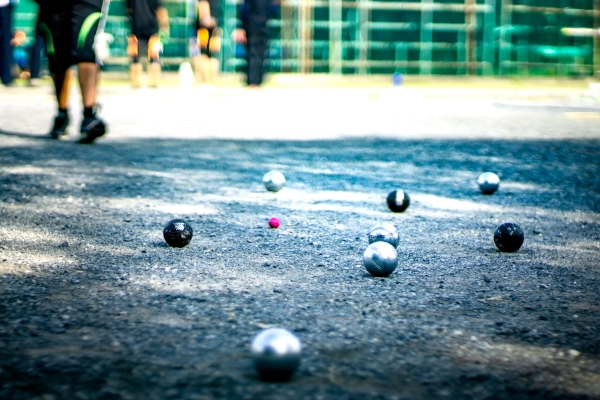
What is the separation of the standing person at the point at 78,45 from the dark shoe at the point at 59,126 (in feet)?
0.86

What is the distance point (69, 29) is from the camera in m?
7.48

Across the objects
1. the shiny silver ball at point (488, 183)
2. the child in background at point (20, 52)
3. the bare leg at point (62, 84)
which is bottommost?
the shiny silver ball at point (488, 183)

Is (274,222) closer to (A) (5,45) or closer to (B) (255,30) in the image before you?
(B) (255,30)

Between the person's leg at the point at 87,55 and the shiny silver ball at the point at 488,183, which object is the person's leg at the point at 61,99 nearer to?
the person's leg at the point at 87,55

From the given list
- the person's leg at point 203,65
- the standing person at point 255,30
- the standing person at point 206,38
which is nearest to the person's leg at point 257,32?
the standing person at point 255,30

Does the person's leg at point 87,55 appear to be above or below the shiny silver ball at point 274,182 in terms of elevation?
above

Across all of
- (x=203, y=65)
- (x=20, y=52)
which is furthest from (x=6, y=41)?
(x=20, y=52)

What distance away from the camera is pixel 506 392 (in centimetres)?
219

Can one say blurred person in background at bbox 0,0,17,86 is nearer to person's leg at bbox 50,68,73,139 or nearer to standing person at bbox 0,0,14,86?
standing person at bbox 0,0,14,86

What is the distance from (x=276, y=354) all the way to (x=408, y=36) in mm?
21657

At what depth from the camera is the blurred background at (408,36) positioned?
21.5 m

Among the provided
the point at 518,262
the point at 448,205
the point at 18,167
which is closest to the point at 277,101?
the point at 18,167

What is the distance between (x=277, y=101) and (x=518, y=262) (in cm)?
1036

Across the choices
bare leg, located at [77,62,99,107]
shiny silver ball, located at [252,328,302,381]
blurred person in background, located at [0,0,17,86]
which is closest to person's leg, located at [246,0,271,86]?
blurred person in background, located at [0,0,17,86]
